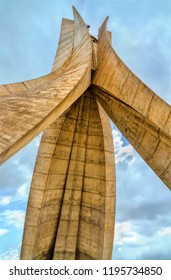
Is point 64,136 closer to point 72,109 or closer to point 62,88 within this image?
point 72,109

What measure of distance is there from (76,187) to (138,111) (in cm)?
508

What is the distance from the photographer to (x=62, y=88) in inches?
177

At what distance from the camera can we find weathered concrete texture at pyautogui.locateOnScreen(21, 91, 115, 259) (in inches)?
332

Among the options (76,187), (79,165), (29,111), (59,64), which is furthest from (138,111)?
(76,187)

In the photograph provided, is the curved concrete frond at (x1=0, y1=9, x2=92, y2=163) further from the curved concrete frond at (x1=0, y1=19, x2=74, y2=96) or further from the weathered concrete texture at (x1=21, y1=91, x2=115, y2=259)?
the weathered concrete texture at (x1=21, y1=91, x2=115, y2=259)

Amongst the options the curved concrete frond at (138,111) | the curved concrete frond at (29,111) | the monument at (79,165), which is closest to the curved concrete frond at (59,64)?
the monument at (79,165)

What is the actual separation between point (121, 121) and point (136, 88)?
1612 mm

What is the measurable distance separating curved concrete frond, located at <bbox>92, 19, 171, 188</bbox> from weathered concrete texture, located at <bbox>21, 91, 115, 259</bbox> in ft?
6.96

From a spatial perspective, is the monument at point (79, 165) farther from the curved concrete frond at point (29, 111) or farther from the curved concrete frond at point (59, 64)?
the curved concrete frond at point (29, 111)

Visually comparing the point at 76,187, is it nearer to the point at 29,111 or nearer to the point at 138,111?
the point at 138,111

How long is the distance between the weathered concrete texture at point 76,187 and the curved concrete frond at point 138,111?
83.5 inches

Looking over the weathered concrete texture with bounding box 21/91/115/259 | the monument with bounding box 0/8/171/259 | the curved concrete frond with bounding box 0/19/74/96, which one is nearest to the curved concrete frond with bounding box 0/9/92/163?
the curved concrete frond with bounding box 0/19/74/96

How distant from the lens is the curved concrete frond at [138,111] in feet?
15.4
